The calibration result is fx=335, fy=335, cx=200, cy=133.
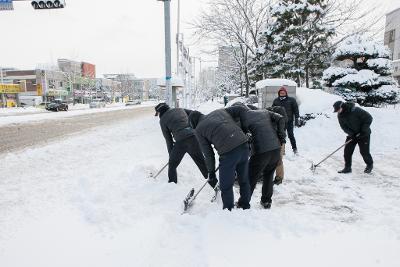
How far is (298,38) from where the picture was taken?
16.5m

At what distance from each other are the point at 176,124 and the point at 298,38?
13197mm

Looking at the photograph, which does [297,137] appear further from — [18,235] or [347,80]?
[18,235]

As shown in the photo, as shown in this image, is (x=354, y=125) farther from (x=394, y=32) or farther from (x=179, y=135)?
(x=394, y=32)

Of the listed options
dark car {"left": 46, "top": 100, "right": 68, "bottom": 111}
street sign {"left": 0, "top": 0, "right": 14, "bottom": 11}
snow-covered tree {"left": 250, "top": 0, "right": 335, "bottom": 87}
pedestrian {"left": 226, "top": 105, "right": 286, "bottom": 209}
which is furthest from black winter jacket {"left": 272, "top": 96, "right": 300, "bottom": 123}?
dark car {"left": 46, "top": 100, "right": 68, "bottom": 111}

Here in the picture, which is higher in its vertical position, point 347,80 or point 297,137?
point 347,80

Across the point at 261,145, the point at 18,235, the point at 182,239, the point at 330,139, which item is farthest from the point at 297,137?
the point at 18,235

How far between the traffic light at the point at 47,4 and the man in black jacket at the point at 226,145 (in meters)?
9.51

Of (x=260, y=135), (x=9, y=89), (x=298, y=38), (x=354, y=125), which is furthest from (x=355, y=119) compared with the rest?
(x=9, y=89)

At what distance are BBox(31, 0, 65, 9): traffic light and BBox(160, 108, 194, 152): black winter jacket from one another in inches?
322

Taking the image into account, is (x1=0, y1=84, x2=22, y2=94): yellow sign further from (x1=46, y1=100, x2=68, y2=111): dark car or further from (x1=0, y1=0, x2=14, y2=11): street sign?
(x1=0, y1=0, x2=14, y2=11): street sign

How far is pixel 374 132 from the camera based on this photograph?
10.3 m

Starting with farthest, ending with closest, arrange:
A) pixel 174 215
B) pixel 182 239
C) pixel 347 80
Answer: pixel 347 80
pixel 174 215
pixel 182 239

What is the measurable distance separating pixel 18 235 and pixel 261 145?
10.2ft

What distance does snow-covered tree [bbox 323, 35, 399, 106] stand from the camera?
1384 centimetres
